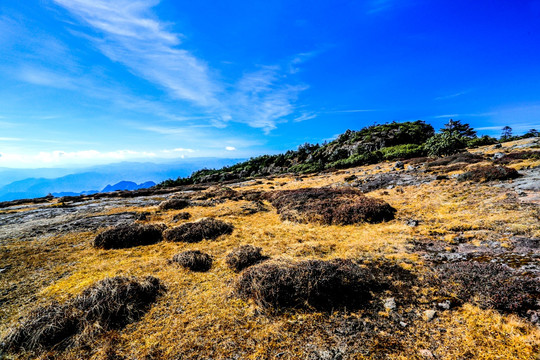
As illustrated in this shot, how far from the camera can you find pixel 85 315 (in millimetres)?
4965

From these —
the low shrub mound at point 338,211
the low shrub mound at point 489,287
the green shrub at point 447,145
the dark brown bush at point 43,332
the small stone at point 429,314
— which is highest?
the green shrub at point 447,145

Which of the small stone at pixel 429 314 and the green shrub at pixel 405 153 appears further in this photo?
the green shrub at pixel 405 153

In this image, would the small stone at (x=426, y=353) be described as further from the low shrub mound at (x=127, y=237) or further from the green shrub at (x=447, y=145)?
the green shrub at (x=447, y=145)

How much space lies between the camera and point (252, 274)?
6234mm

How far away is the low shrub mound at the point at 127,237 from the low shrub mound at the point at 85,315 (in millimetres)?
4693

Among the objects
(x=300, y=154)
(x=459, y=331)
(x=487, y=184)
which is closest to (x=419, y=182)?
(x=487, y=184)

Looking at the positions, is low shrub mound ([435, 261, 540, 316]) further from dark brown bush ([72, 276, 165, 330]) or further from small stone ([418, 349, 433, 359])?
dark brown bush ([72, 276, 165, 330])

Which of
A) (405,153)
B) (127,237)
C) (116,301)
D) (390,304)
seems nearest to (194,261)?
(116,301)

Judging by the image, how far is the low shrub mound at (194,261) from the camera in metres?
7.51

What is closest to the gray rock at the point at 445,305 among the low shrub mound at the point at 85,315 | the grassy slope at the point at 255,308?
the grassy slope at the point at 255,308

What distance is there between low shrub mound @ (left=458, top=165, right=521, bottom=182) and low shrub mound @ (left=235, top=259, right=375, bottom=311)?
44.9ft

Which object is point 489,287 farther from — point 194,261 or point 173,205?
point 173,205

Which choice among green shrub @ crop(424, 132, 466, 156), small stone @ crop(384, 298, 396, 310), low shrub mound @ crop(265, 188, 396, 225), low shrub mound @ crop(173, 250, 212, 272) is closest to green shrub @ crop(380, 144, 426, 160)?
green shrub @ crop(424, 132, 466, 156)

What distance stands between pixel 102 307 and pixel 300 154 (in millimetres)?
65375
